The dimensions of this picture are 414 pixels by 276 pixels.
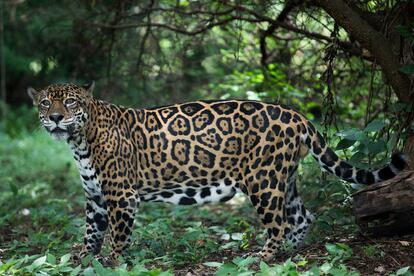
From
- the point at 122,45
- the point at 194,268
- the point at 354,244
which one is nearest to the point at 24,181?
the point at 122,45

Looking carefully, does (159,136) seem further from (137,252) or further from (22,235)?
(22,235)

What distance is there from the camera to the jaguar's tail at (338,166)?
6.36 m

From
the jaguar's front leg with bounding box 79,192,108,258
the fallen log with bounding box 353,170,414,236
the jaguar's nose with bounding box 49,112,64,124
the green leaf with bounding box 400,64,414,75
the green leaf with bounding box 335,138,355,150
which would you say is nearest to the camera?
the fallen log with bounding box 353,170,414,236

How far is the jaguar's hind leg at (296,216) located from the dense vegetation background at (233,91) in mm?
134

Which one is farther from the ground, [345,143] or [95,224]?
[345,143]

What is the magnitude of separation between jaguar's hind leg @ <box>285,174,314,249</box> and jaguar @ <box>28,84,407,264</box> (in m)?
0.01

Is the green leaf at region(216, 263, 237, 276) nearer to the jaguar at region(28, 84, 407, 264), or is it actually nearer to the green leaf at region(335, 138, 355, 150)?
the jaguar at region(28, 84, 407, 264)

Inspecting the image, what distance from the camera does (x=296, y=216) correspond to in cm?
731

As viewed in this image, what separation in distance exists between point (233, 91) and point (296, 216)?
387 centimetres

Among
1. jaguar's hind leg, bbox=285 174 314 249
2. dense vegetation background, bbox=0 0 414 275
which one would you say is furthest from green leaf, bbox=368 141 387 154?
jaguar's hind leg, bbox=285 174 314 249

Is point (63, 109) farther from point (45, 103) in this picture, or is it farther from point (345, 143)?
point (345, 143)

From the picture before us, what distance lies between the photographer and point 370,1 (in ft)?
24.8

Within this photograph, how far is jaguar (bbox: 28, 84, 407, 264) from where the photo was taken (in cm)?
688

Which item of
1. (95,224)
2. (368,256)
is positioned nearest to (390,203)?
(368,256)
